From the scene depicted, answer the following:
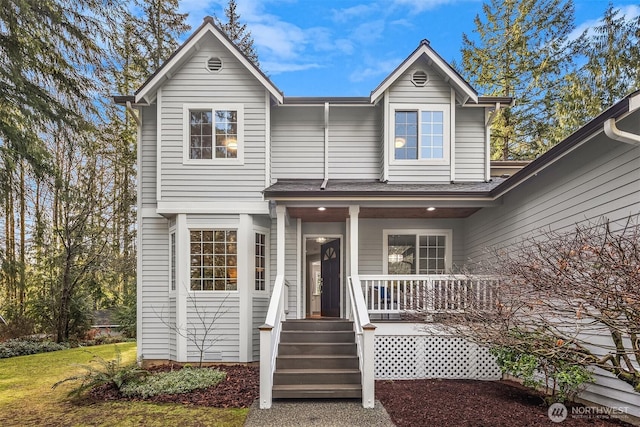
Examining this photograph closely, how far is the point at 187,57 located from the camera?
28.5ft

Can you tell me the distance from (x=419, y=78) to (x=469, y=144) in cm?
199

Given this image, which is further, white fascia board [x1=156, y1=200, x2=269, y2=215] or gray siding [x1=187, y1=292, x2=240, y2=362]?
white fascia board [x1=156, y1=200, x2=269, y2=215]

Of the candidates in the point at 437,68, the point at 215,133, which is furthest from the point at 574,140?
the point at 215,133

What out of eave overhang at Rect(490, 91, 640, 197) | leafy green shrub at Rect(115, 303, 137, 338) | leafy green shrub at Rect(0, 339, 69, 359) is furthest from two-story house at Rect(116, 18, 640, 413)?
leafy green shrub at Rect(115, 303, 137, 338)

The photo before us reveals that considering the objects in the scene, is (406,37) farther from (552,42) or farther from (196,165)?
(196,165)

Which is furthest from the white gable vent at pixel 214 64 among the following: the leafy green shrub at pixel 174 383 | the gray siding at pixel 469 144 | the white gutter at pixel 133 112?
the leafy green shrub at pixel 174 383

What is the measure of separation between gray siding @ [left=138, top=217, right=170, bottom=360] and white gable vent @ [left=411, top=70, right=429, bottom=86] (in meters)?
6.64

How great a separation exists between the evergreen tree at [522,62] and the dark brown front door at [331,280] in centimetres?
1098

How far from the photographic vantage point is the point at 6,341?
461 inches

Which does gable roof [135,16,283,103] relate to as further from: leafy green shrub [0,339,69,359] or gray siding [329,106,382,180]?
leafy green shrub [0,339,69,359]

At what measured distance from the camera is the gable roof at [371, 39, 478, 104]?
879cm

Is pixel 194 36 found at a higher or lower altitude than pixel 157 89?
higher

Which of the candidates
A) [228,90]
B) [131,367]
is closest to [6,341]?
[131,367]

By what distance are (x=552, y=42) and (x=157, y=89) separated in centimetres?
1605
